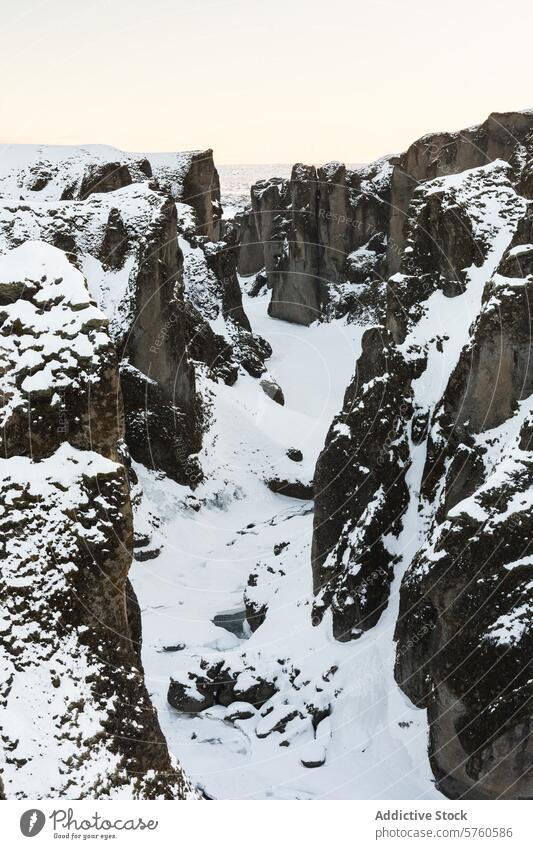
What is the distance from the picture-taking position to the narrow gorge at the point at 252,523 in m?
19.5

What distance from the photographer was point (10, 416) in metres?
19.6

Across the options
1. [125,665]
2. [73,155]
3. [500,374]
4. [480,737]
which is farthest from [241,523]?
[73,155]

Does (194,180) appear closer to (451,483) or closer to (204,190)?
(204,190)

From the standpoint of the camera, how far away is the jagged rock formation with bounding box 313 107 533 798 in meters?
24.4

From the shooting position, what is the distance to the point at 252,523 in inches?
2073

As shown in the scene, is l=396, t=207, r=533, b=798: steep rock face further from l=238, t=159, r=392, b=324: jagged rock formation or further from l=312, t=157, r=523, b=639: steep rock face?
l=238, t=159, r=392, b=324: jagged rock formation

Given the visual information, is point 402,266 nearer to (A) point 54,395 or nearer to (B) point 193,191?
(A) point 54,395

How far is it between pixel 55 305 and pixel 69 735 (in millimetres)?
8906

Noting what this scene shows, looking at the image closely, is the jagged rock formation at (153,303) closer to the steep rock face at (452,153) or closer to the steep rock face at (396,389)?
the steep rock face at (396,389)

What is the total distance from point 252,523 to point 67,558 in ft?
110

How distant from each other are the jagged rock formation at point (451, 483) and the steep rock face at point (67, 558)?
27.2ft

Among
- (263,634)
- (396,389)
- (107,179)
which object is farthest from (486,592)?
(107,179)
